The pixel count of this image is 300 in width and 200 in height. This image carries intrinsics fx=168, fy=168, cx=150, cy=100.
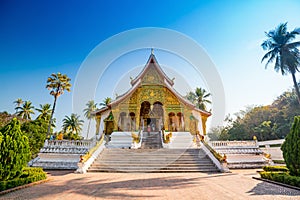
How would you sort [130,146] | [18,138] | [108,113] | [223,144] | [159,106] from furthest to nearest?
[159,106]
[108,113]
[130,146]
[223,144]
[18,138]

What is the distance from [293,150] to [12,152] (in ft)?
28.6

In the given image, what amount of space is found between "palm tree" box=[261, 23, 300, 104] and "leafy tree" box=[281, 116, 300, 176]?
1408cm

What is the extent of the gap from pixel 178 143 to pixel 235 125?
29.5 m

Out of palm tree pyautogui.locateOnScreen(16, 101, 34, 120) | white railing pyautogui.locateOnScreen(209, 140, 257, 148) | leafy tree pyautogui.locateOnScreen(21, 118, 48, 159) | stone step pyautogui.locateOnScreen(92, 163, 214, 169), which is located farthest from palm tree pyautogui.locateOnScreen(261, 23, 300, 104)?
palm tree pyautogui.locateOnScreen(16, 101, 34, 120)

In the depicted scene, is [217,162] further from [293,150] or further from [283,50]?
[283,50]

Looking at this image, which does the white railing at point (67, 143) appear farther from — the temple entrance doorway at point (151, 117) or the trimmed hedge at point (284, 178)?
the trimmed hedge at point (284, 178)

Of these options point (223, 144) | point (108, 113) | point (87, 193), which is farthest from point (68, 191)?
point (108, 113)

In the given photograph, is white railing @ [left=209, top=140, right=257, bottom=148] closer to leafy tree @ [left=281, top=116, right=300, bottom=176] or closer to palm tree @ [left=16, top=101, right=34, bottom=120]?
leafy tree @ [left=281, top=116, right=300, bottom=176]

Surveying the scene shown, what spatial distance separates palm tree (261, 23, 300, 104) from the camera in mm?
16562

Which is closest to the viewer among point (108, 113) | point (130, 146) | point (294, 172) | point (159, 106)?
point (294, 172)

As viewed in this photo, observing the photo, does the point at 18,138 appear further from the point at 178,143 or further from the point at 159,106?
the point at 159,106

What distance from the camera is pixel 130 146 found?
43.8 ft

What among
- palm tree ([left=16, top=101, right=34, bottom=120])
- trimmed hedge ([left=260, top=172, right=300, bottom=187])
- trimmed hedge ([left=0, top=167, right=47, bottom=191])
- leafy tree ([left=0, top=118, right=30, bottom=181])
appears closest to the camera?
trimmed hedge ([left=0, top=167, right=47, bottom=191])

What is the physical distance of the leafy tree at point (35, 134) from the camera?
18.8 metres
